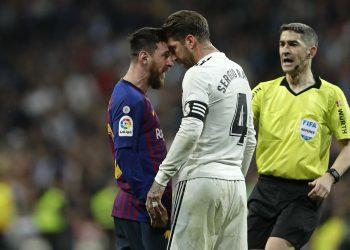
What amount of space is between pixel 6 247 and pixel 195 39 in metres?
6.79

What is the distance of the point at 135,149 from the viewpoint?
20.4 feet

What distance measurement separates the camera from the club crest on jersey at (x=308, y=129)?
6.79 metres

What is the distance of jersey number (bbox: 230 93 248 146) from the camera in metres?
6.09

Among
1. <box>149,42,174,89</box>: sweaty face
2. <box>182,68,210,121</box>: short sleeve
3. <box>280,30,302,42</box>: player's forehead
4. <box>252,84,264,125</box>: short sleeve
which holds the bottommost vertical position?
<box>252,84,264,125</box>: short sleeve

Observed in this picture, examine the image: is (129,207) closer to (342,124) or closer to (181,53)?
(181,53)

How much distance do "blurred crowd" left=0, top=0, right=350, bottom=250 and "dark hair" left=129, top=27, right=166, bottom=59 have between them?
5.20m

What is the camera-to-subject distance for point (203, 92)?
19.4 feet

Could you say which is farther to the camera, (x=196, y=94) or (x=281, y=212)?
(x=281, y=212)

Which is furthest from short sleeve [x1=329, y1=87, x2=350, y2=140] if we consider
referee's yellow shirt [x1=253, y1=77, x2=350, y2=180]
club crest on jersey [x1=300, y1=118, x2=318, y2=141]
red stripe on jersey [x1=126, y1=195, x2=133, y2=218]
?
red stripe on jersey [x1=126, y1=195, x2=133, y2=218]

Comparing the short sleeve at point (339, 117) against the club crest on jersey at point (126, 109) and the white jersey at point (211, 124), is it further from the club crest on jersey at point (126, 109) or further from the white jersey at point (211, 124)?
the club crest on jersey at point (126, 109)

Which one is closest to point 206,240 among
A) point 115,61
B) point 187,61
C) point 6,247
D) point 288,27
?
point 187,61

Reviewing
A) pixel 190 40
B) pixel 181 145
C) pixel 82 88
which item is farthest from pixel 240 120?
pixel 82 88

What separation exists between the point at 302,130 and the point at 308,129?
44mm

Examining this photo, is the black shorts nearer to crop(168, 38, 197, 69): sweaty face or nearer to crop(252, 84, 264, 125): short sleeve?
crop(252, 84, 264, 125): short sleeve
